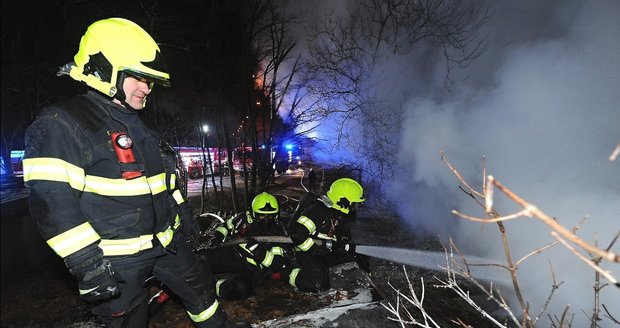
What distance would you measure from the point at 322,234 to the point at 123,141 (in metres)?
3.07

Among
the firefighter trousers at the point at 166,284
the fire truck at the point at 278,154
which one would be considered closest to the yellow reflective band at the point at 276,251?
the firefighter trousers at the point at 166,284

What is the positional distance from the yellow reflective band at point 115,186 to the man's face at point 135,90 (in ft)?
1.90

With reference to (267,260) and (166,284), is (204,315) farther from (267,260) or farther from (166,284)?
(267,260)

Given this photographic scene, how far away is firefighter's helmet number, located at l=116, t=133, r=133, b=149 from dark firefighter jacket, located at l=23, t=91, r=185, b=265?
0.21 ft

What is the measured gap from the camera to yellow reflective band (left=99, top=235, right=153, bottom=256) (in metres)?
2.04

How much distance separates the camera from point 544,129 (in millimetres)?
5809

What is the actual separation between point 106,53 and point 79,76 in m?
0.27

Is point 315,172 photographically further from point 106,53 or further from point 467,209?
point 106,53

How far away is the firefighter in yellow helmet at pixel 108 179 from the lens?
178 cm

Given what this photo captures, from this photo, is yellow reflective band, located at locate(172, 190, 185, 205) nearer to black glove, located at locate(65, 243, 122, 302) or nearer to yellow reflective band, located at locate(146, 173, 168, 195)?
yellow reflective band, located at locate(146, 173, 168, 195)

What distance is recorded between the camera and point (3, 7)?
8.94 m

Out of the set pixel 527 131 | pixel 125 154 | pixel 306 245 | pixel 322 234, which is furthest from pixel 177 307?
pixel 527 131

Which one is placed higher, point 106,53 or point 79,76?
point 106,53

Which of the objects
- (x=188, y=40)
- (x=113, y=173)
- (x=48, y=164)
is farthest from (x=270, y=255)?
(x=188, y=40)
